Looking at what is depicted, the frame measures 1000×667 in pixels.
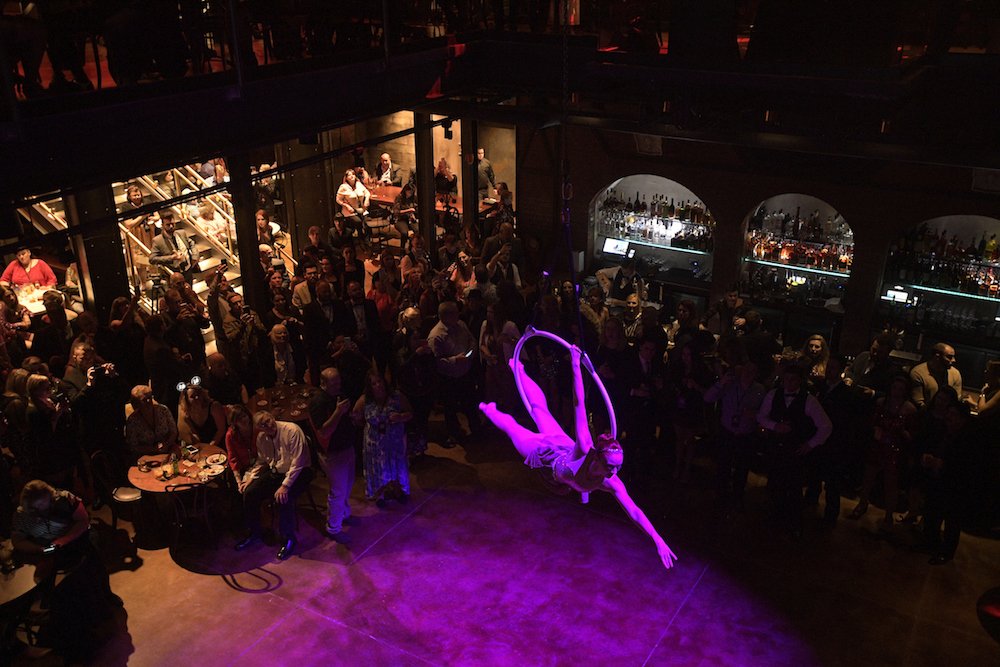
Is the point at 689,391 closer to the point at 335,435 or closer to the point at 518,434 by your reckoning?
the point at 518,434

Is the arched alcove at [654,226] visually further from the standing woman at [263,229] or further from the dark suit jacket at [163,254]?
the dark suit jacket at [163,254]

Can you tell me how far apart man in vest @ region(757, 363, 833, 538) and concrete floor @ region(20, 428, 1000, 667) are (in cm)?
34

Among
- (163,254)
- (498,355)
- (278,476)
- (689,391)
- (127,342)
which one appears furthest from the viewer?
(163,254)

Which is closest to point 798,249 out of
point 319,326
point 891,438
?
point 891,438

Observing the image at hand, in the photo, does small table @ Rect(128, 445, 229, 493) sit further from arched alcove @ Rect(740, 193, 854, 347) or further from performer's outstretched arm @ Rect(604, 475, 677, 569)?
arched alcove @ Rect(740, 193, 854, 347)

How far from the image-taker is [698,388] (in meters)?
7.38

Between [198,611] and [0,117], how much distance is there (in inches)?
145

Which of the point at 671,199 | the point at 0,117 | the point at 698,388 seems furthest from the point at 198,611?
the point at 671,199

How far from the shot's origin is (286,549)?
696cm

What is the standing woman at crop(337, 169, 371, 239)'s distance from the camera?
1228cm

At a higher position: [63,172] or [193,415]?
[63,172]

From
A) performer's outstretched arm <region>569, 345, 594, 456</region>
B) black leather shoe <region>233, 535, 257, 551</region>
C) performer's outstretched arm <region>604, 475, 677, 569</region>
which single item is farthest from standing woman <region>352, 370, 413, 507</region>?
performer's outstretched arm <region>604, 475, 677, 569</region>

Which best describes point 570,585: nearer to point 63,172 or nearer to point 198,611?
point 198,611

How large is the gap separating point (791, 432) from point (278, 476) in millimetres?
4118
